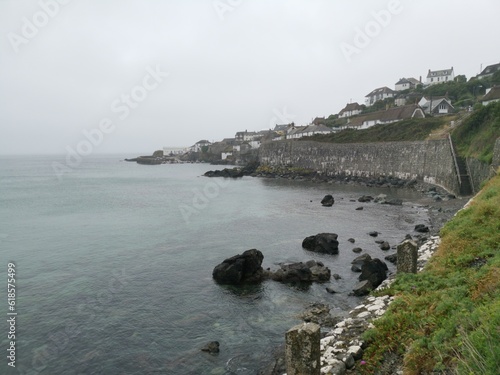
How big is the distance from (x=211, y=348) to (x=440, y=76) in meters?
137

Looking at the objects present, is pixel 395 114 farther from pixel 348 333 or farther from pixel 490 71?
pixel 348 333

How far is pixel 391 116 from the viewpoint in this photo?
94.4 meters

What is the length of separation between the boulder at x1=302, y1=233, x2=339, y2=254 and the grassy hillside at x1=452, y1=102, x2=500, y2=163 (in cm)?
2362

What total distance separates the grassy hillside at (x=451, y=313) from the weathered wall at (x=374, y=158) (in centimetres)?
3857

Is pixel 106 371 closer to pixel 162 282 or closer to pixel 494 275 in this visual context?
pixel 162 282

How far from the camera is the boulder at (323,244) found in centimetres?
2689

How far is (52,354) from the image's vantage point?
13.8m

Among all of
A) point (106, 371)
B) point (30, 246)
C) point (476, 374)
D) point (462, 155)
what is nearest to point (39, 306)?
point (106, 371)

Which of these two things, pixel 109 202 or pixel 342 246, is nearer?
pixel 342 246

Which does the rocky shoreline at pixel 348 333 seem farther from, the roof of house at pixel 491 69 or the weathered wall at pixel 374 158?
the roof of house at pixel 491 69

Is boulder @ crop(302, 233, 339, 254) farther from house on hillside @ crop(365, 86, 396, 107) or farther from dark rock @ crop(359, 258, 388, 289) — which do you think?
house on hillside @ crop(365, 86, 396, 107)

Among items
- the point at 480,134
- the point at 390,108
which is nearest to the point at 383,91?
the point at 390,108

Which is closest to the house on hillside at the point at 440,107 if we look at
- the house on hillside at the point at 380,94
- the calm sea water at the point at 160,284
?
the house on hillside at the point at 380,94

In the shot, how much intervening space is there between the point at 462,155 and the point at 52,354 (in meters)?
55.8
